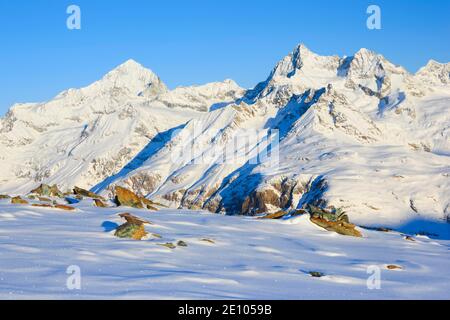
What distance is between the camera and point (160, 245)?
2958cm

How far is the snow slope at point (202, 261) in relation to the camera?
2039cm

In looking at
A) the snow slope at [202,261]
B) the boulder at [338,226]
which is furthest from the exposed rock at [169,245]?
the boulder at [338,226]

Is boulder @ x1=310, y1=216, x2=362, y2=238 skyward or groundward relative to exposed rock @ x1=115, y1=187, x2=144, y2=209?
groundward

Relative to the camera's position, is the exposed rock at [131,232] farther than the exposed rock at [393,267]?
Yes

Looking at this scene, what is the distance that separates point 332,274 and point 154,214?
67.0 feet

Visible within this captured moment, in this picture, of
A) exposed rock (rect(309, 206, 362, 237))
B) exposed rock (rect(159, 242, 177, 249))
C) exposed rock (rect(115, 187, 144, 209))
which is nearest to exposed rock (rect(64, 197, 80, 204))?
exposed rock (rect(115, 187, 144, 209))

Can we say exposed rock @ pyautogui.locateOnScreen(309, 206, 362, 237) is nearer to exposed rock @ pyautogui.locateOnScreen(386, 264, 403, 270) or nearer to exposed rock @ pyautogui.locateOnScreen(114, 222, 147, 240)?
exposed rock @ pyautogui.locateOnScreen(386, 264, 403, 270)

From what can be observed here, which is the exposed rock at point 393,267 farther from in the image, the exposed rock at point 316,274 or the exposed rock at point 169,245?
the exposed rock at point 169,245

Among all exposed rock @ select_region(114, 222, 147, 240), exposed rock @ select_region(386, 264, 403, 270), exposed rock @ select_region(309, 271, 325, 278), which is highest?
exposed rock @ select_region(114, 222, 147, 240)

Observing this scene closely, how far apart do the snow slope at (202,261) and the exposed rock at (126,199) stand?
873cm

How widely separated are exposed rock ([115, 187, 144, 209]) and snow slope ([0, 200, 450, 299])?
8731 millimetres

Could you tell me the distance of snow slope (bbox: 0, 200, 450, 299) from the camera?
20.4m

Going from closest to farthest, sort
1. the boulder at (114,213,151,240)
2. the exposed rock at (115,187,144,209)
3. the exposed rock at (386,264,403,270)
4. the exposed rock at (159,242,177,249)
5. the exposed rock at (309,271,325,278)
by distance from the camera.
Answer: the exposed rock at (309,271,325,278), the exposed rock at (386,264,403,270), the exposed rock at (159,242,177,249), the boulder at (114,213,151,240), the exposed rock at (115,187,144,209)
